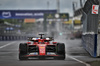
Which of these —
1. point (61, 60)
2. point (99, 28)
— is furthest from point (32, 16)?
point (61, 60)

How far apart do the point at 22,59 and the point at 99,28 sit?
7.24 m

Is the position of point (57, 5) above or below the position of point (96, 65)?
above

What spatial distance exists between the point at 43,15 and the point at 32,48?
53632mm

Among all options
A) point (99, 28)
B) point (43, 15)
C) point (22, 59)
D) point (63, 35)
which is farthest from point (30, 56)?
point (63, 35)

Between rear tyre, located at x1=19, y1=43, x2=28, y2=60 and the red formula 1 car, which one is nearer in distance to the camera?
the red formula 1 car

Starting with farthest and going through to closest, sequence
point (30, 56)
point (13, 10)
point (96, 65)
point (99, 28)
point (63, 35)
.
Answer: point (63, 35)
point (13, 10)
point (99, 28)
point (30, 56)
point (96, 65)

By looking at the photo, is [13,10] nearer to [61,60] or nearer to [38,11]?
[38,11]

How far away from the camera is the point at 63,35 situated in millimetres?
84000

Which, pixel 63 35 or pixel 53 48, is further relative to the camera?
pixel 63 35

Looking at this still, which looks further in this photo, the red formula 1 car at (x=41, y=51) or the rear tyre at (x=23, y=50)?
the rear tyre at (x=23, y=50)

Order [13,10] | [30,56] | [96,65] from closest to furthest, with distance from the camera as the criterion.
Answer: [96,65]
[30,56]
[13,10]

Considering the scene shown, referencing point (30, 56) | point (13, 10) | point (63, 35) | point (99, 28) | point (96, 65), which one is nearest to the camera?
point (96, 65)

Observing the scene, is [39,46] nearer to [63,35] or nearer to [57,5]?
[57,5]

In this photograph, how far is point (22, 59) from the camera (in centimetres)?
1599
